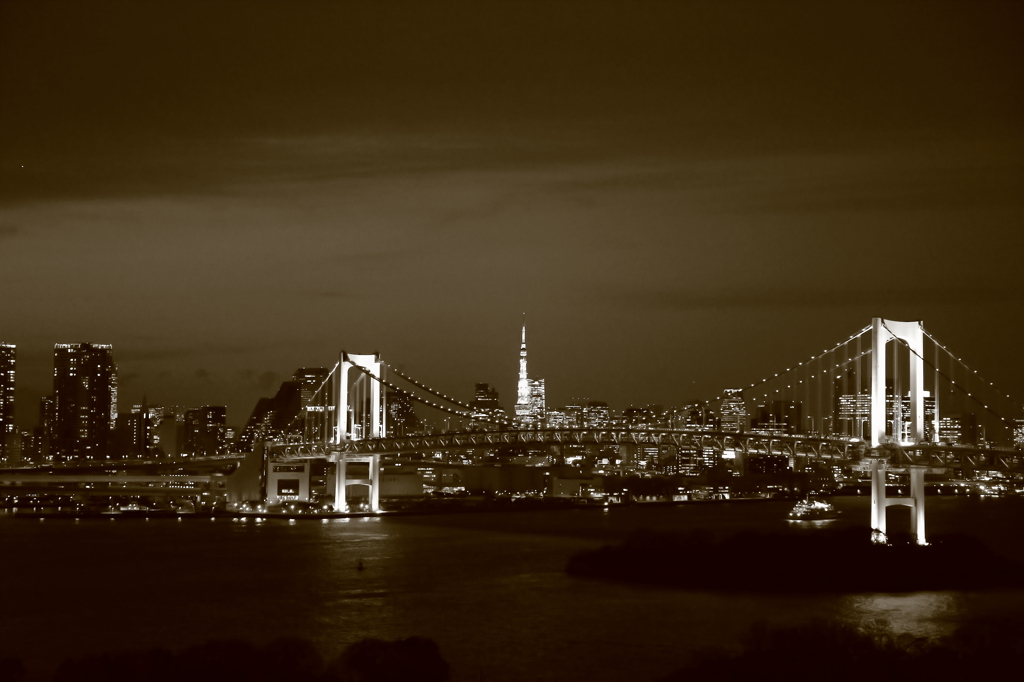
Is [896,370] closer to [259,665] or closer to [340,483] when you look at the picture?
[259,665]

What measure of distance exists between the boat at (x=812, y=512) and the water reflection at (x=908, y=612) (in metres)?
27.5

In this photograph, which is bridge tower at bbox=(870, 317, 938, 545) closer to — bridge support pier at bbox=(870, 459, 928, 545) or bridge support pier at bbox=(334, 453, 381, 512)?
bridge support pier at bbox=(870, 459, 928, 545)

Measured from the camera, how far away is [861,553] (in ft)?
96.9

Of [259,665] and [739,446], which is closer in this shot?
[259,665]

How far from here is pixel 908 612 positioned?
77.7ft

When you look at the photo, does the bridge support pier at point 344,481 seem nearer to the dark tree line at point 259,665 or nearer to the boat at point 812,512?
the boat at point 812,512

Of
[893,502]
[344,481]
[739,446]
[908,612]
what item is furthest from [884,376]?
[344,481]

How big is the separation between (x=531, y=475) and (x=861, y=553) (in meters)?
51.6

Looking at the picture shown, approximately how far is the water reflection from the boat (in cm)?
2747

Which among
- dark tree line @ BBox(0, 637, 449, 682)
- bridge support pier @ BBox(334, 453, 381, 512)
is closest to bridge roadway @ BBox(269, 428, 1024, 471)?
bridge support pier @ BBox(334, 453, 381, 512)

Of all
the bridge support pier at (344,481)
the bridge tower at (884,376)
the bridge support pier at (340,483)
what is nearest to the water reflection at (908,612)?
the bridge tower at (884,376)

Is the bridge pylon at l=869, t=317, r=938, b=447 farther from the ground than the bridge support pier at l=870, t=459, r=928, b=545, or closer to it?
farther from the ground

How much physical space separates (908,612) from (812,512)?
3182 centimetres

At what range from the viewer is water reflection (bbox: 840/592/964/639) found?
70.8 feet
